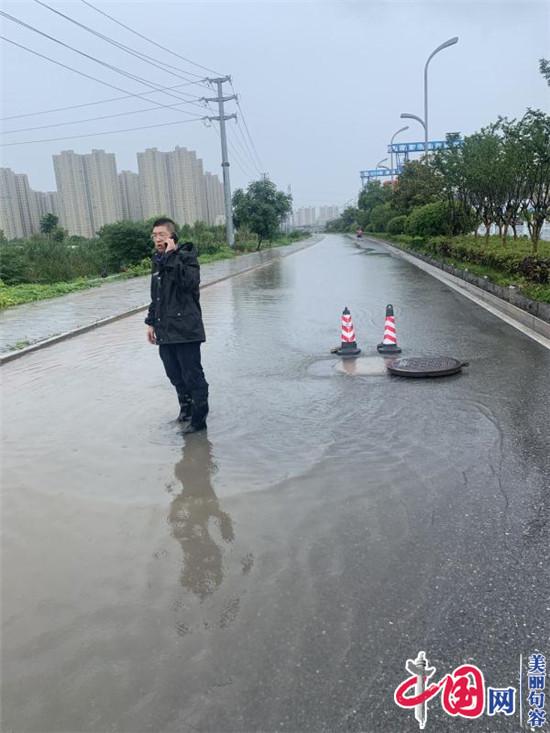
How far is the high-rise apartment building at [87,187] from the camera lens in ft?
166

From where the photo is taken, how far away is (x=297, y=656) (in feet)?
8.07

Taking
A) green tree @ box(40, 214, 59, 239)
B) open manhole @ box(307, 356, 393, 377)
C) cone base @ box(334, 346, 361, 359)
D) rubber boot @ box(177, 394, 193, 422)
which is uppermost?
green tree @ box(40, 214, 59, 239)

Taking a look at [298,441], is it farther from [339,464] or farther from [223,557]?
[223,557]

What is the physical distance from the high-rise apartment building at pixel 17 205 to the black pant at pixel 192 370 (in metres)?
42.5

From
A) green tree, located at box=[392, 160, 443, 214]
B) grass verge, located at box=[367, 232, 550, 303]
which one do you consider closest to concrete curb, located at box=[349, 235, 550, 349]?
grass verge, located at box=[367, 232, 550, 303]

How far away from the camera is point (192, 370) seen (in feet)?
16.9

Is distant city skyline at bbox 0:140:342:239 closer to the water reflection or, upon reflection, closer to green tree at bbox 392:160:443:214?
green tree at bbox 392:160:443:214

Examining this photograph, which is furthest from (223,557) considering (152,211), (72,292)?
(152,211)

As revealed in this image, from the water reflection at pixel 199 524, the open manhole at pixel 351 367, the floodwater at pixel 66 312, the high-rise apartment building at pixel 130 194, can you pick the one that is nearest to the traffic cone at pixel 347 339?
the open manhole at pixel 351 367

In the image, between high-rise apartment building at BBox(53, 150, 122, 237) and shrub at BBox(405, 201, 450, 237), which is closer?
shrub at BBox(405, 201, 450, 237)

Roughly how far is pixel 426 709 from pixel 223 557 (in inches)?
54.0

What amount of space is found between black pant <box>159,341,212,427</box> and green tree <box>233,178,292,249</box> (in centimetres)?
4097

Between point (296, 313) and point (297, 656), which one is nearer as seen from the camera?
point (297, 656)

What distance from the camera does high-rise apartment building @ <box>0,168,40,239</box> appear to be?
44.8 meters
